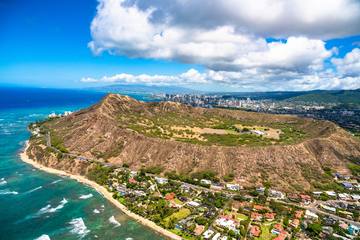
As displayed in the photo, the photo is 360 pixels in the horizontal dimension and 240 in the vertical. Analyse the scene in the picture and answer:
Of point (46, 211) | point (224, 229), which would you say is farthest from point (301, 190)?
point (46, 211)

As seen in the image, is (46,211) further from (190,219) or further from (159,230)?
(190,219)

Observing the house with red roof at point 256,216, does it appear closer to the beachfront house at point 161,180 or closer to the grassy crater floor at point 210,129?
the beachfront house at point 161,180

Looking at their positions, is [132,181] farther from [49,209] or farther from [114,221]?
[49,209]

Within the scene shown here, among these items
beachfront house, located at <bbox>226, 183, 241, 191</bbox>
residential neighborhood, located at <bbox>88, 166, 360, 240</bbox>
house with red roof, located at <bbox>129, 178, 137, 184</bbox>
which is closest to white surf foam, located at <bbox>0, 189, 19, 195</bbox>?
residential neighborhood, located at <bbox>88, 166, 360, 240</bbox>

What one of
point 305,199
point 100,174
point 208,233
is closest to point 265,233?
point 208,233

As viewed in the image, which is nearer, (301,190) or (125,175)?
(301,190)

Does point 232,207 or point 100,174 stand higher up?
point 100,174

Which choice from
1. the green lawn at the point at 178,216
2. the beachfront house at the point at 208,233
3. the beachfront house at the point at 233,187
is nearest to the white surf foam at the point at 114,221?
the green lawn at the point at 178,216
